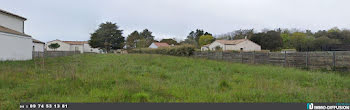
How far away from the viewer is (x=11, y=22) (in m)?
16.4

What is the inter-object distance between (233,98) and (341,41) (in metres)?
51.1

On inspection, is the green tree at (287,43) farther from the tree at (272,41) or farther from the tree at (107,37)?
the tree at (107,37)

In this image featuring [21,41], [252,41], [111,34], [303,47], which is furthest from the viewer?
[111,34]

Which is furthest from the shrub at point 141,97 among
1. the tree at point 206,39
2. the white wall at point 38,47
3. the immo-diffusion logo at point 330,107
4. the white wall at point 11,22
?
the tree at point 206,39

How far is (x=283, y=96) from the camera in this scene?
3.95m

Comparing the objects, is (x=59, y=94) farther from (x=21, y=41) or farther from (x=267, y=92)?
(x=21, y=41)

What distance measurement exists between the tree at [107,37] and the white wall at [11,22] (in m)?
28.0

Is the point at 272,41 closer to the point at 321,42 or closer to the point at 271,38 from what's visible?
the point at 271,38

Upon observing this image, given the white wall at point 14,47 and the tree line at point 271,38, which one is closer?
the white wall at point 14,47

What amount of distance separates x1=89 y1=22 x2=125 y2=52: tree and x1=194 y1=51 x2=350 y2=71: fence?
1493 inches

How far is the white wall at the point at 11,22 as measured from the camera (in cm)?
1536

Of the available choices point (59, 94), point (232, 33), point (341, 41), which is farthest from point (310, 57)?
point (232, 33)

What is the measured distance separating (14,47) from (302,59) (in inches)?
788

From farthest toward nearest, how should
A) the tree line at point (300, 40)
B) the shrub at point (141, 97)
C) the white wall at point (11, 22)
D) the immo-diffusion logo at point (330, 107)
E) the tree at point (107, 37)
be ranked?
the tree at point (107, 37), the tree line at point (300, 40), the white wall at point (11, 22), the shrub at point (141, 97), the immo-diffusion logo at point (330, 107)
